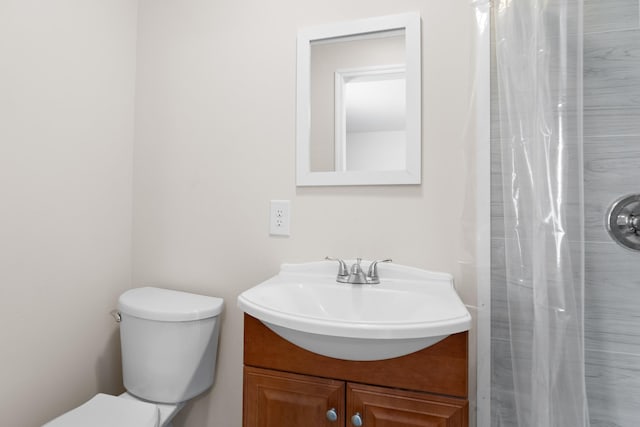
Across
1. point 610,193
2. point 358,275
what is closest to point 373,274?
point 358,275

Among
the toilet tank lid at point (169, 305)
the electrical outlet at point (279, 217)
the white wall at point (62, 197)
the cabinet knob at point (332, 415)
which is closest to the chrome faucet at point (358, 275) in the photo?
the electrical outlet at point (279, 217)

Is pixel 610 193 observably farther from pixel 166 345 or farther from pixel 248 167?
pixel 166 345

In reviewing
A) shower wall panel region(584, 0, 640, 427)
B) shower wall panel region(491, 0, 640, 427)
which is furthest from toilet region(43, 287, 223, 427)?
shower wall panel region(584, 0, 640, 427)

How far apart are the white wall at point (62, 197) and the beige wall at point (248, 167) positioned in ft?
0.36

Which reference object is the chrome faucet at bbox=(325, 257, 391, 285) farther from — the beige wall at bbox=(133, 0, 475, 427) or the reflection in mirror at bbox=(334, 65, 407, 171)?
the reflection in mirror at bbox=(334, 65, 407, 171)

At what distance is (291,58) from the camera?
1246mm

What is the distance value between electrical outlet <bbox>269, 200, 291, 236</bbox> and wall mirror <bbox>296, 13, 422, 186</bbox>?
4.4 inches

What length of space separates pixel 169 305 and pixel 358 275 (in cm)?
69

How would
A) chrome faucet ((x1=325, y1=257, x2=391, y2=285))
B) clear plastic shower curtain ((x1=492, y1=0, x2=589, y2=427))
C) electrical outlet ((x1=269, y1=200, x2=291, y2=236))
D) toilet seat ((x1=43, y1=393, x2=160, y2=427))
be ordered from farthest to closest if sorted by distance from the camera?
electrical outlet ((x1=269, y1=200, x2=291, y2=236)) → chrome faucet ((x1=325, y1=257, x2=391, y2=285)) → toilet seat ((x1=43, y1=393, x2=160, y2=427)) → clear plastic shower curtain ((x1=492, y1=0, x2=589, y2=427))

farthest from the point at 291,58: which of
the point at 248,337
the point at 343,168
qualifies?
the point at 248,337

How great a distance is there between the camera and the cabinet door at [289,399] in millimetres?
814

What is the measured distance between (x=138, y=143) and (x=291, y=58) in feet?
2.55

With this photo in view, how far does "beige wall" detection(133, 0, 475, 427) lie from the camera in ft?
3.56

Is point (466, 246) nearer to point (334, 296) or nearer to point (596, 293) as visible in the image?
point (596, 293)
